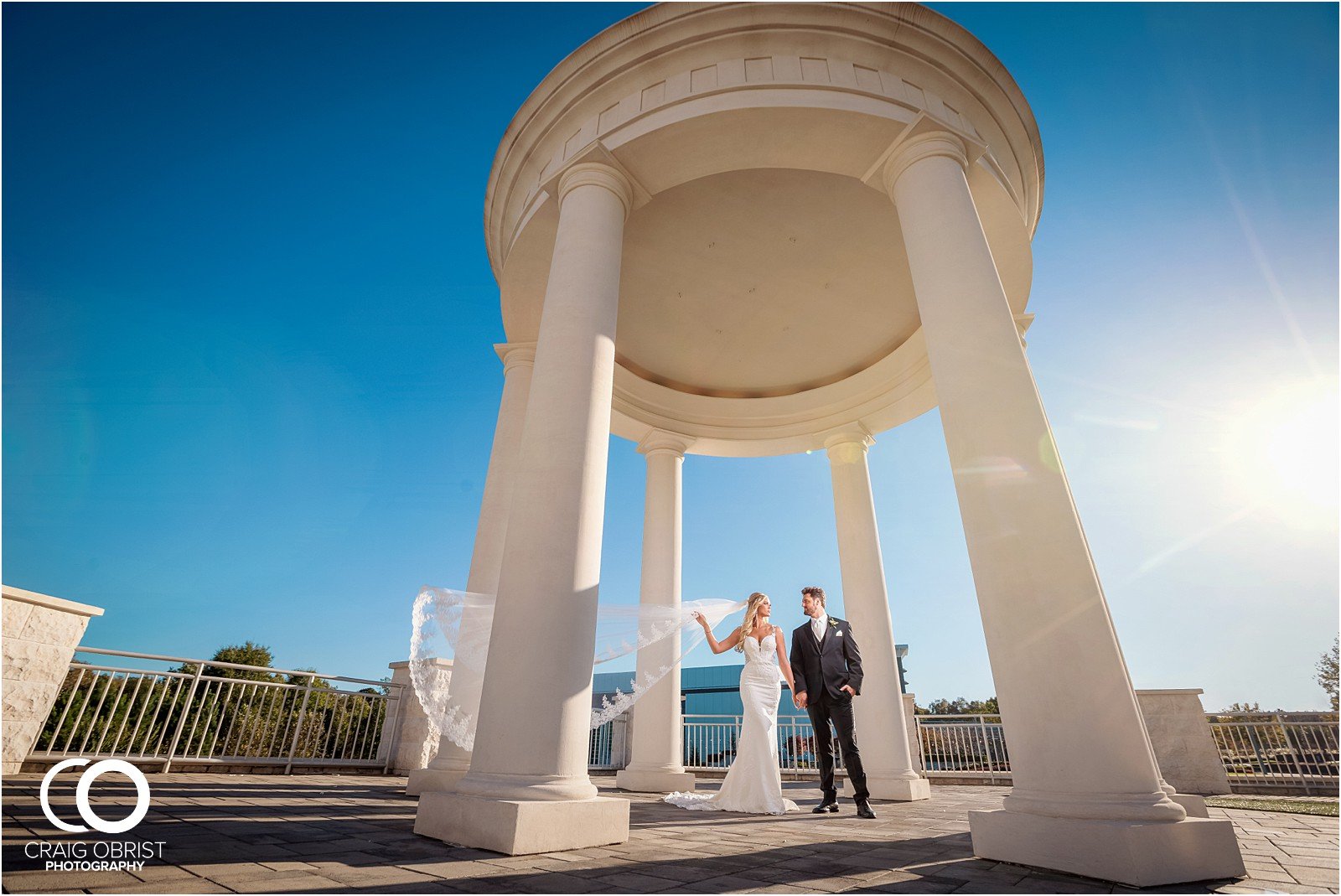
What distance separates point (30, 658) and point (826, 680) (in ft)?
40.1

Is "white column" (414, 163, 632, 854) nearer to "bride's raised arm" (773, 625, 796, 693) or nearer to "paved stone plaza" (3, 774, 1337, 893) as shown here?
"paved stone plaza" (3, 774, 1337, 893)

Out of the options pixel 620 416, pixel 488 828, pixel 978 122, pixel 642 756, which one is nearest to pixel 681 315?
pixel 620 416

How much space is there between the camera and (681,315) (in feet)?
43.0

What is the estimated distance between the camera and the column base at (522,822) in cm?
468

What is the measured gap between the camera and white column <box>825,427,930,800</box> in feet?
37.7

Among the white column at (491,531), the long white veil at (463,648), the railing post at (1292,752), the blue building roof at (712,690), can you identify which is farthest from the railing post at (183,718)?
the blue building roof at (712,690)

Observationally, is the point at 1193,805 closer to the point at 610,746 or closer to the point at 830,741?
the point at 830,741

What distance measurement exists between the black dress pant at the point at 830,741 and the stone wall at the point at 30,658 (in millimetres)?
11665

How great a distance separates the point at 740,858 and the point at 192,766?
1177 cm

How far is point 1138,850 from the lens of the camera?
4.03 metres

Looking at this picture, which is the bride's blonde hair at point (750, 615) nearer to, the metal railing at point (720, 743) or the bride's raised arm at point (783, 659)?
the bride's raised arm at point (783, 659)

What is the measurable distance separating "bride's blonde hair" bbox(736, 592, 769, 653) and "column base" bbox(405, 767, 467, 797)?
15.2ft

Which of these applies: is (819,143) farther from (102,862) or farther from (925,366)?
(102,862)

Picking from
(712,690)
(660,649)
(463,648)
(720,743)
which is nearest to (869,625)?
(660,649)
